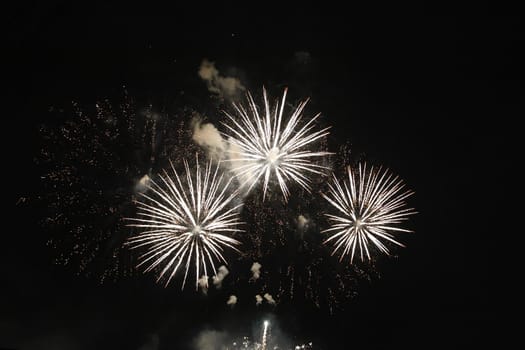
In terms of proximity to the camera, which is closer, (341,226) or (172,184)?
(172,184)

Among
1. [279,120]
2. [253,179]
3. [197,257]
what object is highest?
[279,120]

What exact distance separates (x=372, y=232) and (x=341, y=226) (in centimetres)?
124

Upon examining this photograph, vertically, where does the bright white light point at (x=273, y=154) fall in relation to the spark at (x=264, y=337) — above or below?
below

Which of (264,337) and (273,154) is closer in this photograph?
(273,154)

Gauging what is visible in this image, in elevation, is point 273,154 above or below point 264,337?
below

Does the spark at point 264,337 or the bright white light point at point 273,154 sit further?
the spark at point 264,337

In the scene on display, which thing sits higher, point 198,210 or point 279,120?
point 279,120

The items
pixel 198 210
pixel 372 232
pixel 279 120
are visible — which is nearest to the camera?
pixel 279 120

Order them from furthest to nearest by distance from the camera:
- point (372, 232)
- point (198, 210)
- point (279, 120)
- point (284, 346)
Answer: point (284, 346) < point (372, 232) < point (198, 210) < point (279, 120)

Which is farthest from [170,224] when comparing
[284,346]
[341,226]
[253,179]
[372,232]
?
[284,346]

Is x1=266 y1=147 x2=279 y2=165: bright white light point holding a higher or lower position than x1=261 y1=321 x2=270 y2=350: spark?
lower

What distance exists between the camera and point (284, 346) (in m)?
29.5

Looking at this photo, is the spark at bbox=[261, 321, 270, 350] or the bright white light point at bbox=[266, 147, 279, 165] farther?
the spark at bbox=[261, 321, 270, 350]

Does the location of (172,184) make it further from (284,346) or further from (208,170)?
(284,346)
